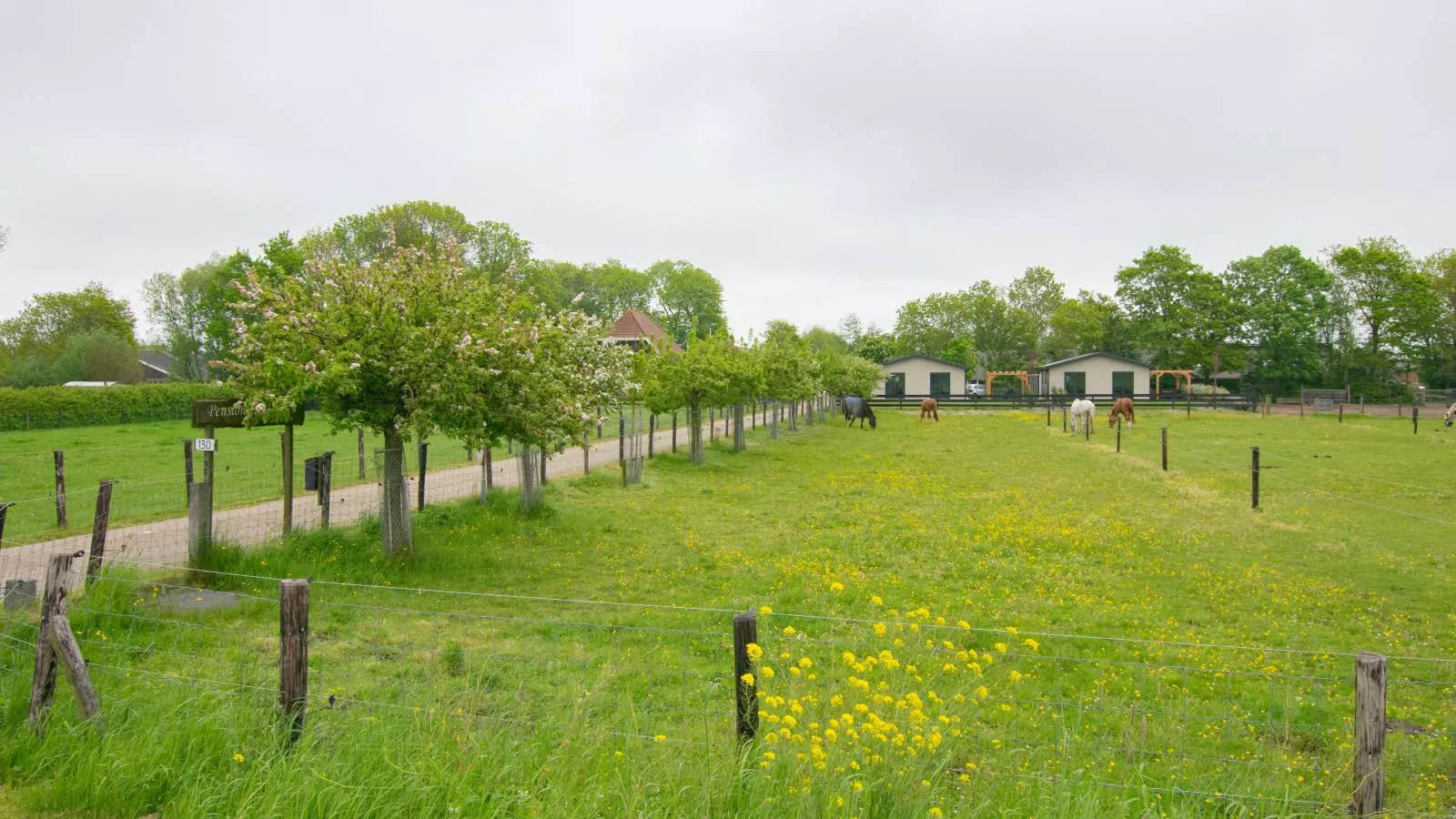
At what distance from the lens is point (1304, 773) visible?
553 cm

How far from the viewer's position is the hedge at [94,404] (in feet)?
116

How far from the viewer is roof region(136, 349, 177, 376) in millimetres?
87312

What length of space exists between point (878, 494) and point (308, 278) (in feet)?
38.2

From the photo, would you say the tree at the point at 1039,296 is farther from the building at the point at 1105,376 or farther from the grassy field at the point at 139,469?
the grassy field at the point at 139,469

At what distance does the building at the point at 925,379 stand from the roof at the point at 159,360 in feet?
225

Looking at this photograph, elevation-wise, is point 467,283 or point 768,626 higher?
point 467,283

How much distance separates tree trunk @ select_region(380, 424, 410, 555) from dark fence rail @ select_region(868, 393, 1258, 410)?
50.2 meters

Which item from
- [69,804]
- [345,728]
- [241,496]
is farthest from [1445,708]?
[241,496]

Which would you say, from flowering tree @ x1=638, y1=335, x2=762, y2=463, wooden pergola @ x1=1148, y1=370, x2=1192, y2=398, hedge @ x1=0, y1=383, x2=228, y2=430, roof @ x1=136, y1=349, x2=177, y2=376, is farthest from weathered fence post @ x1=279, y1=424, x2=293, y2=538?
roof @ x1=136, y1=349, x2=177, y2=376

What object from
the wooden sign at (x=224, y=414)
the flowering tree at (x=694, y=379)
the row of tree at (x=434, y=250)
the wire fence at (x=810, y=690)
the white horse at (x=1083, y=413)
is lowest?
the wire fence at (x=810, y=690)

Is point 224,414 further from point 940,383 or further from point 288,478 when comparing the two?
point 940,383

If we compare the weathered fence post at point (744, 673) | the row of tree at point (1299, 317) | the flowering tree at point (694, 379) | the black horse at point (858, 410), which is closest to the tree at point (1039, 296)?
the row of tree at point (1299, 317)

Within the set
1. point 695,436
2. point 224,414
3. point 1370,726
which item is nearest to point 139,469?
point 224,414

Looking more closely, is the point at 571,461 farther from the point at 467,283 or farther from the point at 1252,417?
the point at 1252,417
